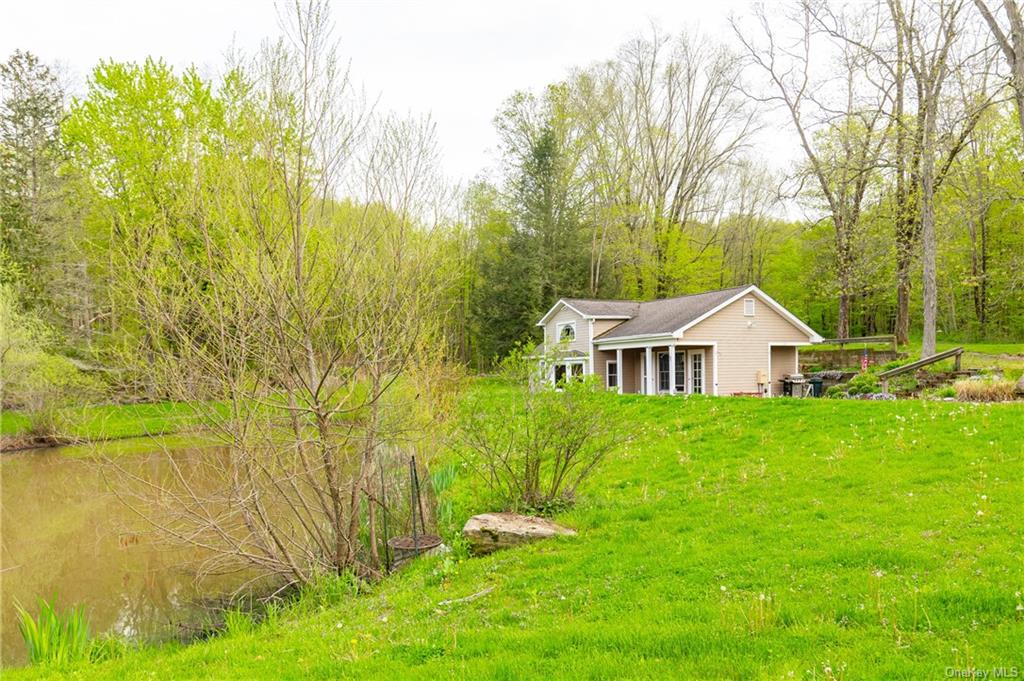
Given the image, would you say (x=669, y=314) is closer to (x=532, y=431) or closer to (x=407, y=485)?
(x=407, y=485)

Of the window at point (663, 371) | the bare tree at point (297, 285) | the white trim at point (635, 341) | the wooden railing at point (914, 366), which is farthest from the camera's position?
the window at point (663, 371)

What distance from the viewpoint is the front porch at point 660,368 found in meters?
20.4

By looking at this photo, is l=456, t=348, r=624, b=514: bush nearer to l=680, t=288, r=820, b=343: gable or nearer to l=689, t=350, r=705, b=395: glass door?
l=680, t=288, r=820, b=343: gable

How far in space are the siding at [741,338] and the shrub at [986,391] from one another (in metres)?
8.36

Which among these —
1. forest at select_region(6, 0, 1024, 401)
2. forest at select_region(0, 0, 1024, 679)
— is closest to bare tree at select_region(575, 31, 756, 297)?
forest at select_region(6, 0, 1024, 401)

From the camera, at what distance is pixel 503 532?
22.1 feet

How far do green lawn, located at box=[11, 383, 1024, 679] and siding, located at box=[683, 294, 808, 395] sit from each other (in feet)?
38.6

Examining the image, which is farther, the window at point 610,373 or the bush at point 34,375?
the window at point 610,373

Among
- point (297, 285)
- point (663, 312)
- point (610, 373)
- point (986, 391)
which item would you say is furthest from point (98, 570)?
point (663, 312)

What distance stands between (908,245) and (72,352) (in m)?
31.0

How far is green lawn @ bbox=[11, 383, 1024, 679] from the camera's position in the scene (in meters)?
3.63

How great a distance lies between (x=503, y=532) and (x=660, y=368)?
1650 cm

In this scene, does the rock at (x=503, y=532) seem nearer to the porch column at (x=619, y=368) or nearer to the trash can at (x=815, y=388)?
the trash can at (x=815, y=388)

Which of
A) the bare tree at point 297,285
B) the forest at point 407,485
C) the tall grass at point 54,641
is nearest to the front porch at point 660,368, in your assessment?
the forest at point 407,485
